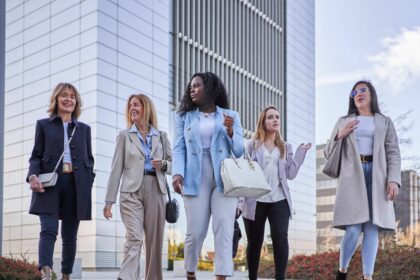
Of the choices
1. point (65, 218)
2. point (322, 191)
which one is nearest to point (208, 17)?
point (65, 218)

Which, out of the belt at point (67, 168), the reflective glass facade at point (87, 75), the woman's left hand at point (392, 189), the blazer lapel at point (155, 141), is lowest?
the woman's left hand at point (392, 189)

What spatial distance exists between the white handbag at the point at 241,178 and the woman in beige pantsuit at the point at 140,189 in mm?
1120

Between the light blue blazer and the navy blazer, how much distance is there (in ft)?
3.53

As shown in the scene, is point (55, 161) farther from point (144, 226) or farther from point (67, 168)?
point (144, 226)

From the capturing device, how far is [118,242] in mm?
29156

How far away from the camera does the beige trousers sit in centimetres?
621

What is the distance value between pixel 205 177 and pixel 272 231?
62.2 inches

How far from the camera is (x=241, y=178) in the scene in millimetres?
5375

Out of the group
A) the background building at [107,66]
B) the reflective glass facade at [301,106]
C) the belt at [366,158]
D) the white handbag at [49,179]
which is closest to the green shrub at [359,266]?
the belt at [366,158]

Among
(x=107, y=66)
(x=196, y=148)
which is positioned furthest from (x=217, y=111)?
(x=107, y=66)

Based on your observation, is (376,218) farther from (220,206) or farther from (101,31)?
(101,31)

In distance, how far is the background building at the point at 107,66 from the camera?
28953 millimetres

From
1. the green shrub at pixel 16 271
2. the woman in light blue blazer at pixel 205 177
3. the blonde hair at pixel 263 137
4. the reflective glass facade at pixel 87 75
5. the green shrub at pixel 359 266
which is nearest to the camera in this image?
the woman in light blue blazer at pixel 205 177

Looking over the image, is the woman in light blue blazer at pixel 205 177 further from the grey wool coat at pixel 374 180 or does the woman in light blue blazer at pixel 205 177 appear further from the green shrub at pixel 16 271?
the green shrub at pixel 16 271
